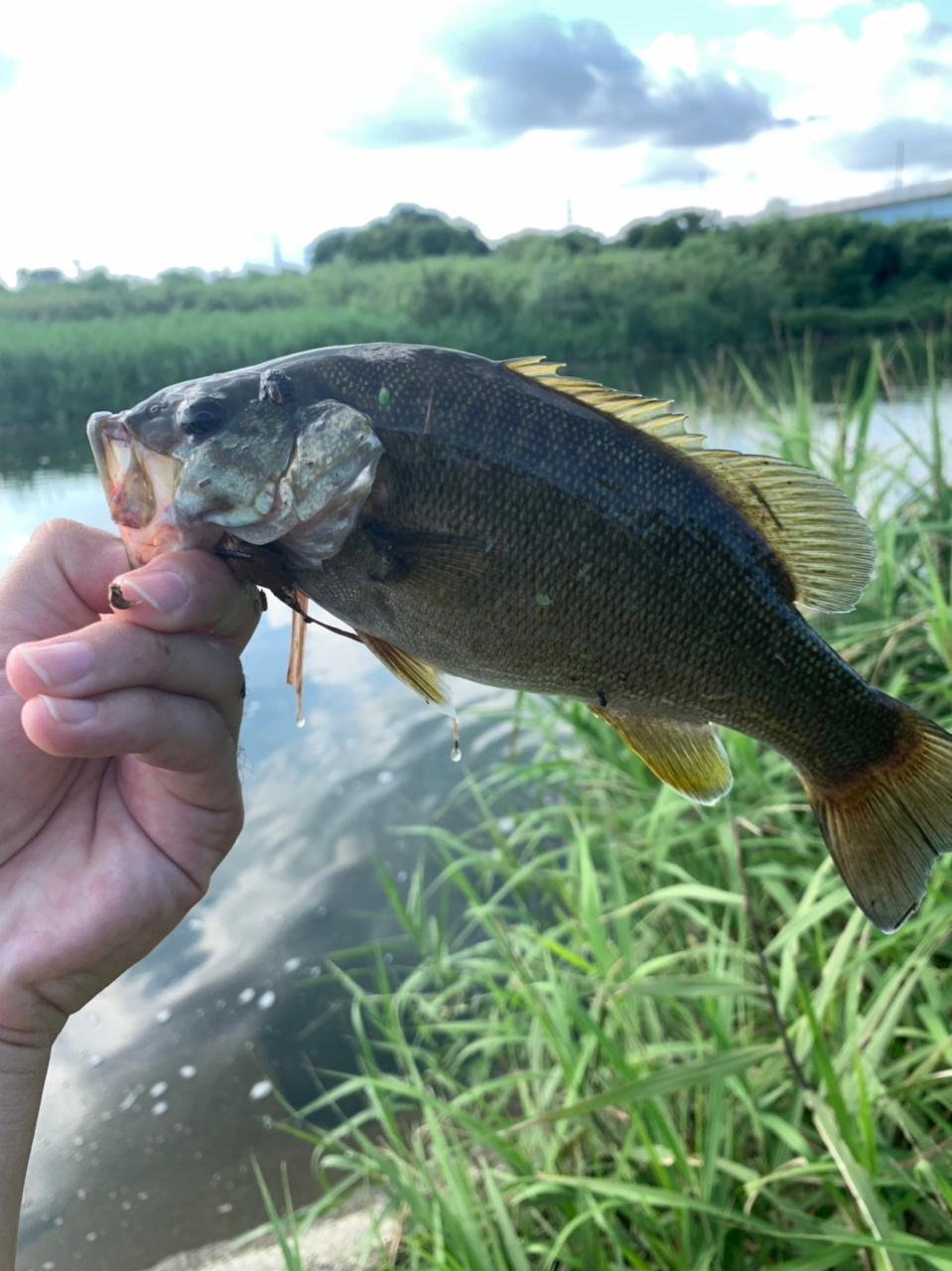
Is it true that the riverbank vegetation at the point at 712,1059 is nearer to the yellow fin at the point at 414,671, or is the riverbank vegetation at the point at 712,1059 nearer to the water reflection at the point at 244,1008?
the water reflection at the point at 244,1008

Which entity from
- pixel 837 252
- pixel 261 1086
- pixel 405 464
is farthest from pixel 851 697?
pixel 837 252

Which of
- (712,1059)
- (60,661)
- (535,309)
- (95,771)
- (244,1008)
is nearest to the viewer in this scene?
(60,661)

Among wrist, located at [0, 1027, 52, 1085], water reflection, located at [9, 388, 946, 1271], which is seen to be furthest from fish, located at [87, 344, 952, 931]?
water reflection, located at [9, 388, 946, 1271]

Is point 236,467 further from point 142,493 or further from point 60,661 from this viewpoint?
point 60,661

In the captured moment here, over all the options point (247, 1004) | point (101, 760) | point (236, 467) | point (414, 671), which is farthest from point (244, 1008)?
point (236, 467)

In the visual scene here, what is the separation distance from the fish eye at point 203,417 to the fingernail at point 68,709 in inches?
16.6

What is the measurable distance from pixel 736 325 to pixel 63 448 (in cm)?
1540

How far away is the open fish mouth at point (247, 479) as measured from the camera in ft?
3.96

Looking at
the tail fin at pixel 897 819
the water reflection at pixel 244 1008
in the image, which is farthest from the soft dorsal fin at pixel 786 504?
the water reflection at pixel 244 1008

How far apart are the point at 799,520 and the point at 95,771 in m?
1.27

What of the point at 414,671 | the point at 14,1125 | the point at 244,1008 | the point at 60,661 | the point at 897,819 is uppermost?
the point at 60,661

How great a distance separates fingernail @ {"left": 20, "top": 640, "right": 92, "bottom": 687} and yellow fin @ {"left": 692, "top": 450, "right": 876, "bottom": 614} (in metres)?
0.90

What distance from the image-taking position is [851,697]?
1.28 meters

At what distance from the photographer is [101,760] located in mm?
1533
